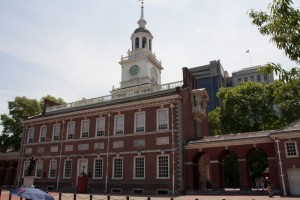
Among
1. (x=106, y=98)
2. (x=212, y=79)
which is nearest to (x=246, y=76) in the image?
(x=212, y=79)

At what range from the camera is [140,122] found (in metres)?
28.8

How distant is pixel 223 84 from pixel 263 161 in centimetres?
7100

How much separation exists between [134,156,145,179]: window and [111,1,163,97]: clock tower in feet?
59.5

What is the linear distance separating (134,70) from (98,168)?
2162 cm

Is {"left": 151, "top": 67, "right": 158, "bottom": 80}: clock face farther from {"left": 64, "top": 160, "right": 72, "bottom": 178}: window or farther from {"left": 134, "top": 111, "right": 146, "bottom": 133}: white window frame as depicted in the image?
{"left": 64, "top": 160, "right": 72, "bottom": 178}: window

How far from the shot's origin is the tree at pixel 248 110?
127ft

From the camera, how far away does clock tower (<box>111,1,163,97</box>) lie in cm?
4541

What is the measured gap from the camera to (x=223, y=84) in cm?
10675

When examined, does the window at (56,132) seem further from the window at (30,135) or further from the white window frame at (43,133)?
the window at (30,135)

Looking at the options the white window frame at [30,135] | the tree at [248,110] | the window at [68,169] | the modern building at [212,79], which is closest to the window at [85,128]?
the window at [68,169]

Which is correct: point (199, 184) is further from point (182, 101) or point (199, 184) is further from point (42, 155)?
point (42, 155)

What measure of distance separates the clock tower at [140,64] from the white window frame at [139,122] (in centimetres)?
1510

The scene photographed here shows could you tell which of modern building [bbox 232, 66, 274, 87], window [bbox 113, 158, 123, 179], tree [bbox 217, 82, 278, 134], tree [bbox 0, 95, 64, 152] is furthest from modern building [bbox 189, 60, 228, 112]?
window [bbox 113, 158, 123, 179]

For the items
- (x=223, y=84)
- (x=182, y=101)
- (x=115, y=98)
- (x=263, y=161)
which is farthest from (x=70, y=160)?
(x=223, y=84)
